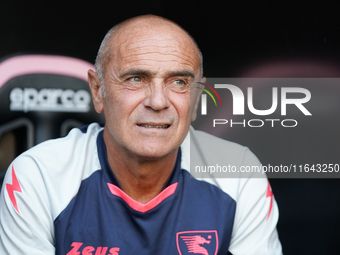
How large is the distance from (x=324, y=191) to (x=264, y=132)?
0.50 m

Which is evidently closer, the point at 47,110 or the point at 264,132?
the point at 47,110

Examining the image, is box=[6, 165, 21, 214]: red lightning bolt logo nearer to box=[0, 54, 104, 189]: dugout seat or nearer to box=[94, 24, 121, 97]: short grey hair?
box=[94, 24, 121, 97]: short grey hair

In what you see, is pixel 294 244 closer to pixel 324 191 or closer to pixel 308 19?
pixel 324 191

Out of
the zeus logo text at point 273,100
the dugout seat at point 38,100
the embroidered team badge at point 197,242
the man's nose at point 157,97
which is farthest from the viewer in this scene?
the zeus logo text at point 273,100

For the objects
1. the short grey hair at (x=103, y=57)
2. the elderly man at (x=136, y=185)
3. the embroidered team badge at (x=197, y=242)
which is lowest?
the embroidered team badge at (x=197, y=242)

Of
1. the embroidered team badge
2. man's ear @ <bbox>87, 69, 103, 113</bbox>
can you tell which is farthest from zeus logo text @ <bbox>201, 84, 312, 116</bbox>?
the embroidered team badge

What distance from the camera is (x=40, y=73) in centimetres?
204

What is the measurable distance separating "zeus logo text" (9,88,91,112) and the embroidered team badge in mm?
1090

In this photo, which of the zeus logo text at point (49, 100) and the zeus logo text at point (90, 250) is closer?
the zeus logo text at point (90, 250)

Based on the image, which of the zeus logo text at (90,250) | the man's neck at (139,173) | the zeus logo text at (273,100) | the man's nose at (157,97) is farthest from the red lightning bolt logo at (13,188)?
the zeus logo text at (273,100)

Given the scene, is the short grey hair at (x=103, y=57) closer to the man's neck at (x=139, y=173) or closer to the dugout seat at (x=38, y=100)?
the man's neck at (x=139, y=173)

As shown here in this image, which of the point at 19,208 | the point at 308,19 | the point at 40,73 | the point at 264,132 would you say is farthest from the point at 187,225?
the point at 308,19

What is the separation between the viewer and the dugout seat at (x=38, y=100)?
6.55 ft

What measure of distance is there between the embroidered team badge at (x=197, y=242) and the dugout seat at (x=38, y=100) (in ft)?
3.50
